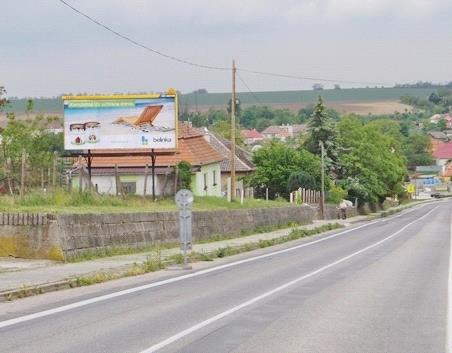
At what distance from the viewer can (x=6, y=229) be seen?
20203mm

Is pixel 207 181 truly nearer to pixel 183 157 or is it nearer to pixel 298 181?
pixel 183 157

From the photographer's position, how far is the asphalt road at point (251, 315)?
10.0 metres

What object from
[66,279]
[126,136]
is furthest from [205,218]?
[66,279]

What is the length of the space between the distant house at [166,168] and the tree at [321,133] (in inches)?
897

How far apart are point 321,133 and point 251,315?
73.3 m

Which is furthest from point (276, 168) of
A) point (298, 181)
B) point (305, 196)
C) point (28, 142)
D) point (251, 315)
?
point (251, 315)

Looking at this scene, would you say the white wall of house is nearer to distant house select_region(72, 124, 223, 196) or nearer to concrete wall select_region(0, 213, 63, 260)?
distant house select_region(72, 124, 223, 196)

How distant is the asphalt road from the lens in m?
10.0

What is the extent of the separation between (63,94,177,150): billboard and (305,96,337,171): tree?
51819 mm

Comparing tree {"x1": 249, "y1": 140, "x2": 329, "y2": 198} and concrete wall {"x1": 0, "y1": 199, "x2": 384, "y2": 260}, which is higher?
tree {"x1": 249, "y1": 140, "x2": 329, "y2": 198}

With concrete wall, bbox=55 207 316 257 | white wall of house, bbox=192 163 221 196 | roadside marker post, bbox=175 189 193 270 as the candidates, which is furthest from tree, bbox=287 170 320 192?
roadside marker post, bbox=175 189 193 270

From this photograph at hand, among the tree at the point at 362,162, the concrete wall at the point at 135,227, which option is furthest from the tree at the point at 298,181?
the concrete wall at the point at 135,227

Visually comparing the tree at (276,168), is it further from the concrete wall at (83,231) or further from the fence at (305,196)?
the concrete wall at (83,231)

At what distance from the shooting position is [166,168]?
164 feet
